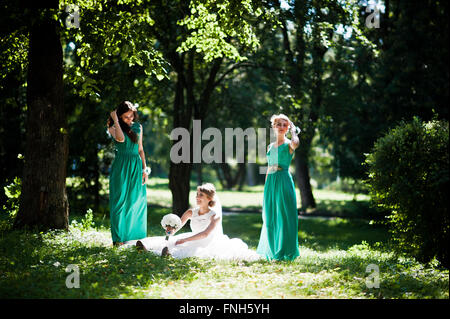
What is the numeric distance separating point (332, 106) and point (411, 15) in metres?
4.42

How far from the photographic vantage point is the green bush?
6.45 meters

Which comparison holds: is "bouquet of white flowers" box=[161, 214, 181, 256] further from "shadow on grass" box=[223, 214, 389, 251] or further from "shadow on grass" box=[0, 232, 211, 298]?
"shadow on grass" box=[223, 214, 389, 251]

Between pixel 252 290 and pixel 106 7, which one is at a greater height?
pixel 106 7

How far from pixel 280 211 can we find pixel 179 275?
2336 mm

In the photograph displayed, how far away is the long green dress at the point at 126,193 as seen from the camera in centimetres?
780

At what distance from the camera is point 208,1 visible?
9.57m

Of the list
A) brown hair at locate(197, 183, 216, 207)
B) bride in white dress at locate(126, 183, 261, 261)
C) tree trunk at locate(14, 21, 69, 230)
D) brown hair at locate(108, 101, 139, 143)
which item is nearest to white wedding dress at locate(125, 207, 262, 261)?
bride in white dress at locate(126, 183, 261, 261)

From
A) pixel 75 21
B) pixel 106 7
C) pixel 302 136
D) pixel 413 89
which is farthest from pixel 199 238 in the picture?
pixel 413 89

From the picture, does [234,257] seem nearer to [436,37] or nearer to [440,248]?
[440,248]

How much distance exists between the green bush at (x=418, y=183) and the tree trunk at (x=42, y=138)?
5.97 meters

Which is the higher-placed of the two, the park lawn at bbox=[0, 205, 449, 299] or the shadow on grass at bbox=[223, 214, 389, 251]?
the park lawn at bbox=[0, 205, 449, 299]

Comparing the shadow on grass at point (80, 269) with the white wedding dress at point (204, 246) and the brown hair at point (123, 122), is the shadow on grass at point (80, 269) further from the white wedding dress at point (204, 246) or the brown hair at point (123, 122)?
the brown hair at point (123, 122)

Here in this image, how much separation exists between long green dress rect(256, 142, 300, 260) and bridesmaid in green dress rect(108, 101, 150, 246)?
7.60 ft

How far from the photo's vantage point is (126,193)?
788cm
